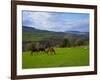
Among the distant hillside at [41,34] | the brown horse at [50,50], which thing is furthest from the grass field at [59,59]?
the distant hillside at [41,34]

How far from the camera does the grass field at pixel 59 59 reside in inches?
73.6

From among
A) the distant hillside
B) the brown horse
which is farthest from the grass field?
the distant hillside

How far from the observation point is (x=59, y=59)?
77.1 inches

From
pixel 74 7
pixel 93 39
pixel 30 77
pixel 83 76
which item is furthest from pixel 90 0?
pixel 30 77

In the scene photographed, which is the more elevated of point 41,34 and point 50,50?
point 41,34

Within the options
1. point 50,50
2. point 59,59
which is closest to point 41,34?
point 50,50

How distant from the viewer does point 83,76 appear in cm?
204

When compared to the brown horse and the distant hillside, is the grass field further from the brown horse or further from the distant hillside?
the distant hillside

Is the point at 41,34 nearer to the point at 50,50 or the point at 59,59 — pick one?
the point at 50,50

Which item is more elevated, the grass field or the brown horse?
the brown horse

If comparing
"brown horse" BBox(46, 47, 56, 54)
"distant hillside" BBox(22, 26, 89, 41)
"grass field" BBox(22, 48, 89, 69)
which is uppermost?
"distant hillside" BBox(22, 26, 89, 41)

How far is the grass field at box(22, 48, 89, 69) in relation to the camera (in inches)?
73.6

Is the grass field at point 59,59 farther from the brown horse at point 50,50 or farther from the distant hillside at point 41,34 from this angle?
the distant hillside at point 41,34

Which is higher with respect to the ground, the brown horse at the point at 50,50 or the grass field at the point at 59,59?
the brown horse at the point at 50,50
